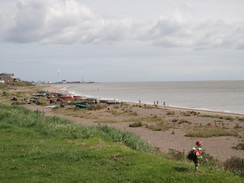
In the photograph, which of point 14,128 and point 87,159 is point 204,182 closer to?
point 87,159

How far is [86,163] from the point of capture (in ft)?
28.8

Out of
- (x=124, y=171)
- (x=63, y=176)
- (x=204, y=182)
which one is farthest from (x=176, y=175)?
(x=63, y=176)

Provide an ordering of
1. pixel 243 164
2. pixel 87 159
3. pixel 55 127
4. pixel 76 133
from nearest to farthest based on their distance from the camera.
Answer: pixel 87 159 → pixel 243 164 → pixel 76 133 → pixel 55 127

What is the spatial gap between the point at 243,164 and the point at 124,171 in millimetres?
5367

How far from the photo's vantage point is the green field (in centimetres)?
728

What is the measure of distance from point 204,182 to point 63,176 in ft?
12.0

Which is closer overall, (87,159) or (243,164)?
(87,159)

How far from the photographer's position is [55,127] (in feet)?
50.5

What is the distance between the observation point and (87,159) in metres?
9.23

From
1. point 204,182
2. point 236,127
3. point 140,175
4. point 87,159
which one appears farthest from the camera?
point 236,127

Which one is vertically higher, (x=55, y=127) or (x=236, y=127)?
(x=55, y=127)

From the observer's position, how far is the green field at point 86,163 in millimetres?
7276

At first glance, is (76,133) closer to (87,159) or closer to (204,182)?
(87,159)

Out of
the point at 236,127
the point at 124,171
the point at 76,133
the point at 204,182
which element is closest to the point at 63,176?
the point at 124,171
